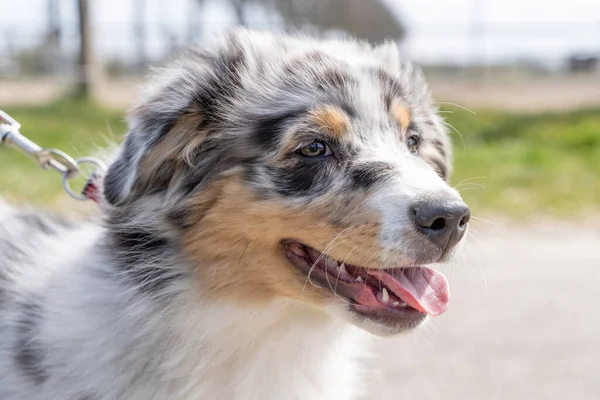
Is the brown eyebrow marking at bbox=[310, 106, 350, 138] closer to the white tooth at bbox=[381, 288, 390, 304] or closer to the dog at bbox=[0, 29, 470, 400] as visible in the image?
the dog at bbox=[0, 29, 470, 400]

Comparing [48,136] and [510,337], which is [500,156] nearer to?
[510,337]

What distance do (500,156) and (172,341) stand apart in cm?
864

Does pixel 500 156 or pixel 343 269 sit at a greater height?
pixel 343 269

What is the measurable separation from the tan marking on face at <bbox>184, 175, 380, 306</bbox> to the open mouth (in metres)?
0.04

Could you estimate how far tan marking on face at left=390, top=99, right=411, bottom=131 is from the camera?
299cm

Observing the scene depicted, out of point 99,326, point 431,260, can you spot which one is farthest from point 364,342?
point 99,326

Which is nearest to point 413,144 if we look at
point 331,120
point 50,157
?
point 331,120

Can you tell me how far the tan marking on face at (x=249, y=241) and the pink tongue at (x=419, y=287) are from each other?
0.76 feet

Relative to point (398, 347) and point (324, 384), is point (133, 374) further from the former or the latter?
point (398, 347)

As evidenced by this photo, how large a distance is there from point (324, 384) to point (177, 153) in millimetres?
1113

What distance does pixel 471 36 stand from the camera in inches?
613

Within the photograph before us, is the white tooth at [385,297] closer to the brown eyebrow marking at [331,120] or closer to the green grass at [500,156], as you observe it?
the brown eyebrow marking at [331,120]

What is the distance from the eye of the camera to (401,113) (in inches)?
119

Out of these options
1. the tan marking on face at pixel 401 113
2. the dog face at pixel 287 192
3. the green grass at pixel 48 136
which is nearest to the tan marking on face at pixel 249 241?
the dog face at pixel 287 192
